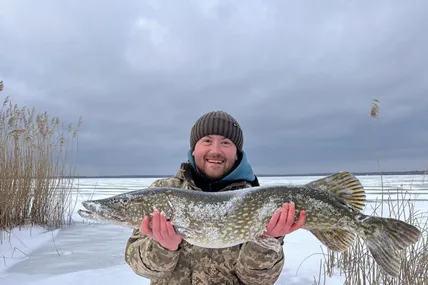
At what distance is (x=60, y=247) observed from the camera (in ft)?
19.8

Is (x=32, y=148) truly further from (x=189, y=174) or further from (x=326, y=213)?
(x=326, y=213)

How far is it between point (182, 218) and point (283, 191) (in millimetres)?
682

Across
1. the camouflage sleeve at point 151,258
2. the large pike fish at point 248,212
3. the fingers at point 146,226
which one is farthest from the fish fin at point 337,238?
the fingers at point 146,226

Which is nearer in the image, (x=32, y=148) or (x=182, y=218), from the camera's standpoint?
(x=182, y=218)

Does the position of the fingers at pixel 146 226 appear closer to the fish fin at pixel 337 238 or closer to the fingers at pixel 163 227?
the fingers at pixel 163 227

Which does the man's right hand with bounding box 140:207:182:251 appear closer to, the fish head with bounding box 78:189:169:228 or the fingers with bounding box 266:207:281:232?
the fish head with bounding box 78:189:169:228

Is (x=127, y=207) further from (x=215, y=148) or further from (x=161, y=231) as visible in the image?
(x=215, y=148)

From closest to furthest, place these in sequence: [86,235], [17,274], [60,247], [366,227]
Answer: [366,227] → [17,274] → [60,247] → [86,235]

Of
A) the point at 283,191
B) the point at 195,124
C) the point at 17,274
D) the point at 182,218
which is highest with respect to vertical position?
the point at 195,124

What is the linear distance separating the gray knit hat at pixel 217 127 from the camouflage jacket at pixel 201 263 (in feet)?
1.08

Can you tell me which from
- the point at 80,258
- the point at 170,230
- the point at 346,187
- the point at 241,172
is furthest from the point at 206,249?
the point at 80,258

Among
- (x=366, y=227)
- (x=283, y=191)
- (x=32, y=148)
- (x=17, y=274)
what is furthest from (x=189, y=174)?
(x=32, y=148)

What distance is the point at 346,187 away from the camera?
2.51m

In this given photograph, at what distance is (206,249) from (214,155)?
0.73m
